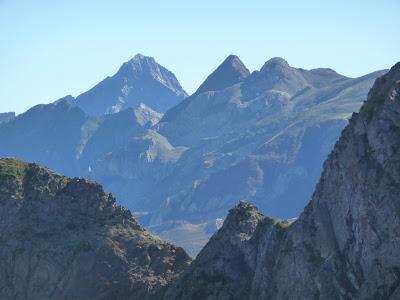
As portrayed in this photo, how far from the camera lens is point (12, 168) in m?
177

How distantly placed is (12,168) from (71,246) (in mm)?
20541

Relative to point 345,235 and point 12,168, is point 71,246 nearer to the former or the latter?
point 12,168

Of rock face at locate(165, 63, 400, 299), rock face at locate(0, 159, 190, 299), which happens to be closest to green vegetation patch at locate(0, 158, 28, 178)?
rock face at locate(0, 159, 190, 299)

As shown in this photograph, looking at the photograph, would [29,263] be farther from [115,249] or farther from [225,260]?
[225,260]

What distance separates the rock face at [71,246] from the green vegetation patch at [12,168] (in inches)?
7.6

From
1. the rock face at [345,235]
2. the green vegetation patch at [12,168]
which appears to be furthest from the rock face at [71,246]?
the rock face at [345,235]

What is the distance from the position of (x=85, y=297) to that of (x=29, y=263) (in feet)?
37.8

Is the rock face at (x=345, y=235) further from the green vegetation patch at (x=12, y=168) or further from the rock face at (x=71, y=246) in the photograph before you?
the green vegetation patch at (x=12, y=168)

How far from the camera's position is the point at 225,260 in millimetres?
143125

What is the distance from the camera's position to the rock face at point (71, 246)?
521 feet

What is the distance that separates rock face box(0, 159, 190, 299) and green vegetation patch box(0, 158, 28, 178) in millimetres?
193

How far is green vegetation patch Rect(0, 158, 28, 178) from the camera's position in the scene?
174500 millimetres

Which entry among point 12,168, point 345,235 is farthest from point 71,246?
point 345,235

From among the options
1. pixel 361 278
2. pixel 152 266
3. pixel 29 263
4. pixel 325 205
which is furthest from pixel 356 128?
pixel 29 263
